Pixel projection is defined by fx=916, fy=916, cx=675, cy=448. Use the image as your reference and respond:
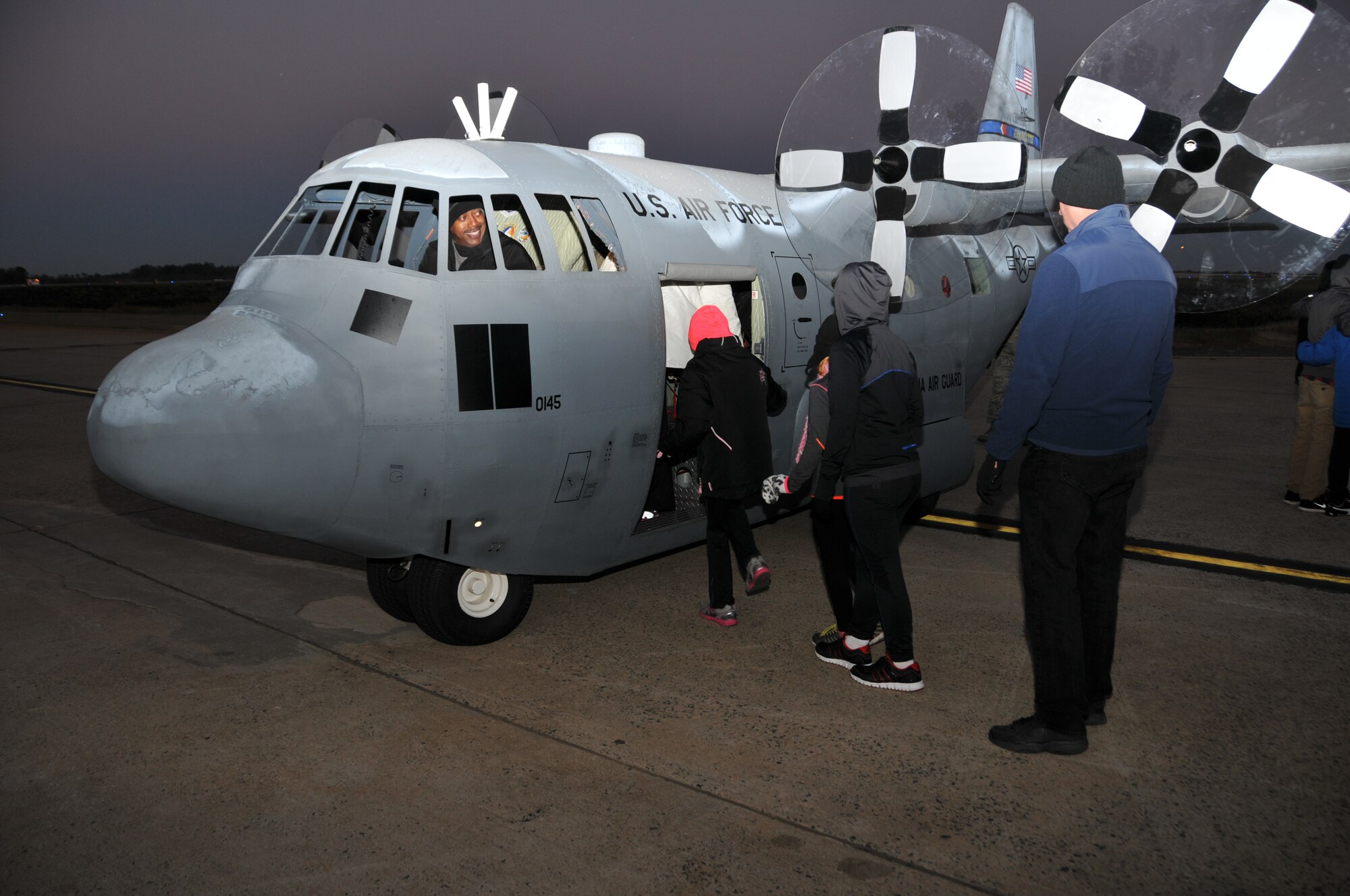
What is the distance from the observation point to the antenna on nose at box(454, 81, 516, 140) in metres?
6.23

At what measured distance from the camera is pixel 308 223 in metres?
5.34

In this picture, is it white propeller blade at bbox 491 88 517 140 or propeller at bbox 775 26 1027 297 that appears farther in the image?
white propeller blade at bbox 491 88 517 140

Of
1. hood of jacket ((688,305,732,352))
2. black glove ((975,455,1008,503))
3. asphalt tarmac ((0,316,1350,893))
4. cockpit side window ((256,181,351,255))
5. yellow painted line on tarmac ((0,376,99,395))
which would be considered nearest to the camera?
asphalt tarmac ((0,316,1350,893))

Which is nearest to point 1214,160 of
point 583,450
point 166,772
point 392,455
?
point 583,450

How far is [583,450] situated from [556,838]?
7.24ft

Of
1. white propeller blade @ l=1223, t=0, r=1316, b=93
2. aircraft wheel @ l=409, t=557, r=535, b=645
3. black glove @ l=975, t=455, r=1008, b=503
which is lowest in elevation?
aircraft wheel @ l=409, t=557, r=535, b=645

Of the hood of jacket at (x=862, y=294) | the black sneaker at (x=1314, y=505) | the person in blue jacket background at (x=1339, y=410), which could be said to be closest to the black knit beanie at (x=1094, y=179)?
the hood of jacket at (x=862, y=294)

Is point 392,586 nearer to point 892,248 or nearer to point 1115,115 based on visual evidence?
point 892,248

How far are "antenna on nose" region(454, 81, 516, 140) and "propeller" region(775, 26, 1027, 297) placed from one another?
6.59 feet

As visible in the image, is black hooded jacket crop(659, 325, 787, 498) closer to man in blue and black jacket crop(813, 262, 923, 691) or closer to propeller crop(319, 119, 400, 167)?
man in blue and black jacket crop(813, 262, 923, 691)

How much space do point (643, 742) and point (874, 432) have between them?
6.33 feet

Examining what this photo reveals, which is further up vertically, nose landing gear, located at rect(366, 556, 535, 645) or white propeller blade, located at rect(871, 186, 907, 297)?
white propeller blade, located at rect(871, 186, 907, 297)

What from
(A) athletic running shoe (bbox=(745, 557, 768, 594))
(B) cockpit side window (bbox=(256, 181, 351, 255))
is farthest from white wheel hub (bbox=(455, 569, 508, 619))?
(B) cockpit side window (bbox=(256, 181, 351, 255))

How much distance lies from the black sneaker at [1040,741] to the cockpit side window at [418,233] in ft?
12.2
